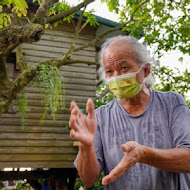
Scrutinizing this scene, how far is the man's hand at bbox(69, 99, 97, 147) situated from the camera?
153 centimetres

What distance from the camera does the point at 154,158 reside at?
1.66m

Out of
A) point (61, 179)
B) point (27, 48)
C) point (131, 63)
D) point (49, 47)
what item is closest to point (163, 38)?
point (49, 47)

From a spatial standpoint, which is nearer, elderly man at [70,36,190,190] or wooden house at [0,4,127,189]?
elderly man at [70,36,190,190]

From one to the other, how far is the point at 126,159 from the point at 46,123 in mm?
7515

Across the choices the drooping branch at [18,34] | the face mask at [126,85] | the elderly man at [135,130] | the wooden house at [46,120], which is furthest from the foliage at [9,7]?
the wooden house at [46,120]

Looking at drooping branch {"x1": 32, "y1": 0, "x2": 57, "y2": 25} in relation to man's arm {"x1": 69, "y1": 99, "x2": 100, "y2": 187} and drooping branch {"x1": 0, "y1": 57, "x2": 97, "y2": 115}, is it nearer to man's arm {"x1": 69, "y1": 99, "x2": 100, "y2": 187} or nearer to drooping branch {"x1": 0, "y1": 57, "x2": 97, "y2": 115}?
drooping branch {"x1": 0, "y1": 57, "x2": 97, "y2": 115}

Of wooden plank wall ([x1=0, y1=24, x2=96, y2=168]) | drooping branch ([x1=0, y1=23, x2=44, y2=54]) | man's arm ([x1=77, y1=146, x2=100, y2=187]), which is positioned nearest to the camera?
man's arm ([x1=77, y1=146, x2=100, y2=187])

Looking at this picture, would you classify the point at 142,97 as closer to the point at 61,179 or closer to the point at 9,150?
the point at 9,150

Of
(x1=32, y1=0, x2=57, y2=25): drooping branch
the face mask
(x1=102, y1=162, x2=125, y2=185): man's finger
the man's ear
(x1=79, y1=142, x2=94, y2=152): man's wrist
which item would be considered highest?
(x1=32, y1=0, x2=57, y2=25): drooping branch

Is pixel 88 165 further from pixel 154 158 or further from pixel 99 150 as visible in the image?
pixel 154 158

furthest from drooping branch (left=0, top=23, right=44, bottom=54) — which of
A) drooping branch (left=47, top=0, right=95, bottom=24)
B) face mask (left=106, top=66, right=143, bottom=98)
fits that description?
face mask (left=106, top=66, right=143, bottom=98)

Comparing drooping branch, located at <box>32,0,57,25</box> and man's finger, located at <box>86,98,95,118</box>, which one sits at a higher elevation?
drooping branch, located at <box>32,0,57,25</box>

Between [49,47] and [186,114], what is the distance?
7.83m

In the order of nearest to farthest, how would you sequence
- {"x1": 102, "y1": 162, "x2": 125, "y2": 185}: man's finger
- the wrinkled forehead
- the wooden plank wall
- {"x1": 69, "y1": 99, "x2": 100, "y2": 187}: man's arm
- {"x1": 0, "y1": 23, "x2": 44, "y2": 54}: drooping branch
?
{"x1": 102, "y1": 162, "x2": 125, "y2": 185}: man's finger, {"x1": 69, "y1": 99, "x2": 100, "y2": 187}: man's arm, the wrinkled forehead, {"x1": 0, "y1": 23, "x2": 44, "y2": 54}: drooping branch, the wooden plank wall
